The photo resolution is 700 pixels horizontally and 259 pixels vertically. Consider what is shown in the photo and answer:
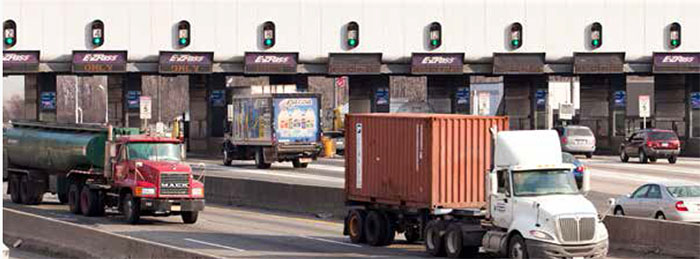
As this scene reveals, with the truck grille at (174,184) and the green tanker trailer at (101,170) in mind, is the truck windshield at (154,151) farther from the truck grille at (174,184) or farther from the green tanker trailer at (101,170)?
the truck grille at (174,184)

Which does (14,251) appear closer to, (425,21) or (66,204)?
(66,204)

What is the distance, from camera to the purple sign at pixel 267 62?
67.1m

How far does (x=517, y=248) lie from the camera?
82.0ft

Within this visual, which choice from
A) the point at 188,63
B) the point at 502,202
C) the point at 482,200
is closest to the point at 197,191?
the point at 482,200

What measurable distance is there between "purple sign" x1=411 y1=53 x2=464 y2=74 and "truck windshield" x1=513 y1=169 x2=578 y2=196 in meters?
42.3

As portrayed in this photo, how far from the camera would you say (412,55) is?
68.3m

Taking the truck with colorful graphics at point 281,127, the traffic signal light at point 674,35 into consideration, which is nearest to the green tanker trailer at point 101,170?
the truck with colorful graphics at point 281,127

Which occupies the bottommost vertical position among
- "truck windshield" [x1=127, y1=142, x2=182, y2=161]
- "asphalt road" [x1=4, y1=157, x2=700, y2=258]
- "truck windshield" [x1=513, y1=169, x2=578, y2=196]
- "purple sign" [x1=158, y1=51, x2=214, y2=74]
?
"asphalt road" [x1=4, y1=157, x2=700, y2=258]

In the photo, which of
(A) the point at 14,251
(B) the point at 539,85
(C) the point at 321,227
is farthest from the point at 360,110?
(A) the point at 14,251

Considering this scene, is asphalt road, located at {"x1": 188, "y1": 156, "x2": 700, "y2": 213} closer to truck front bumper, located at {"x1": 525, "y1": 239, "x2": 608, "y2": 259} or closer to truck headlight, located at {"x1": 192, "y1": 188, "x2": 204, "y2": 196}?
truck headlight, located at {"x1": 192, "y1": 188, "x2": 204, "y2": 196}

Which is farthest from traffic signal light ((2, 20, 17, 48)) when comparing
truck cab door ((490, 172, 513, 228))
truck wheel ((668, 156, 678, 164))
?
truck cab door ((490, 172, 513, 228))

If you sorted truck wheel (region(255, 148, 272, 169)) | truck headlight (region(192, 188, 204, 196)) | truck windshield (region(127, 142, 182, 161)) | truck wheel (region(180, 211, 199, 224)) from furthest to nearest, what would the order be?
truck wheel (region(255, 148, 272, 169)) → truck wheel (region(180, 211, 199, 224)) → truck windshield (region(127, 142, 182, 161)) → truck headlight (region(192, 188, 204, 196))

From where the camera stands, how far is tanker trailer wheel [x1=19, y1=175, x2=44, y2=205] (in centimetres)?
4406

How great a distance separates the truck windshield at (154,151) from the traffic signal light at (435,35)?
111 ft
